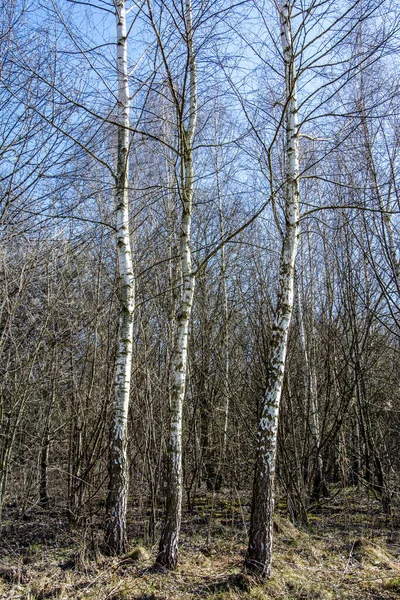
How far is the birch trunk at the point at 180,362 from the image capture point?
14.2ft

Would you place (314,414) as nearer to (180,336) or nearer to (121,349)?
(180,336)

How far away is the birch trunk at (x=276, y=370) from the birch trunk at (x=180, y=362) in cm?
76

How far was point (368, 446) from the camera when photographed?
7.68m

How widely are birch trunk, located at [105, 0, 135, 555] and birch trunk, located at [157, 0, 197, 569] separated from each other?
523 millimetres

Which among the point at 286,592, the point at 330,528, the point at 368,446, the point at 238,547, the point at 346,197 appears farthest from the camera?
the point at 346,197

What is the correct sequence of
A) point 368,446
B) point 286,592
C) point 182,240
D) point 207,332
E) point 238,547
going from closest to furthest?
point 286,592
point 182,240
point 238,547
point 368,446
point 207,332

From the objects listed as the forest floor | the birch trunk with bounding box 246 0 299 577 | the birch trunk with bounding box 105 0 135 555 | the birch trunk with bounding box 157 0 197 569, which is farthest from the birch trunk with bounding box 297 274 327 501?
the birch trunk with bounding box 105 0 135 555

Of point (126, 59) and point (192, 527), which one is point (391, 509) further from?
point (126, 59)

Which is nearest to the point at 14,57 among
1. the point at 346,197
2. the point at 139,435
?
the point at 139,435

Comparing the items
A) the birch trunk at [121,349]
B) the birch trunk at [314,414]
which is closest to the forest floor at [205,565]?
the birch trunk at [121,349]

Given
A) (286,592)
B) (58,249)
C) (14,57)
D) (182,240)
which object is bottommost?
(286,592)

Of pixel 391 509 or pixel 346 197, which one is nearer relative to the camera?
pixel 391 509

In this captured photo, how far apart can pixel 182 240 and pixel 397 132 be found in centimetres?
415

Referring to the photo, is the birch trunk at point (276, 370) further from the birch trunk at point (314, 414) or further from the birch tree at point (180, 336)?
the birch trunk at point (314, 414)
